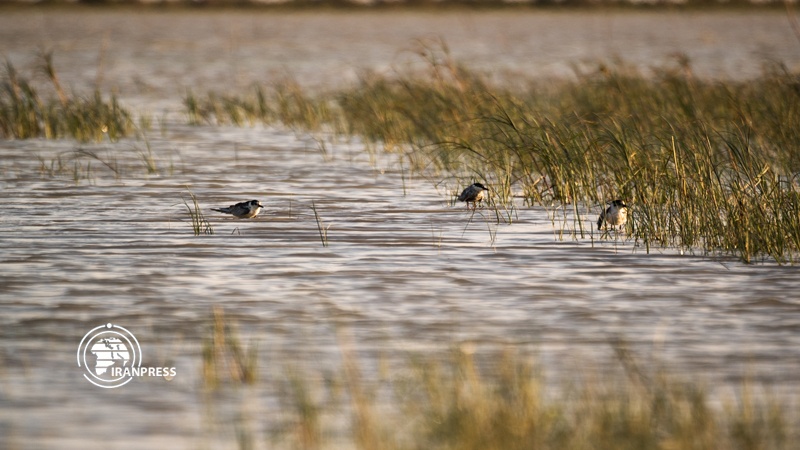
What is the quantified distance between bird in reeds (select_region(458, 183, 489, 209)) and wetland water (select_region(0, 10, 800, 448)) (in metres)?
0.18

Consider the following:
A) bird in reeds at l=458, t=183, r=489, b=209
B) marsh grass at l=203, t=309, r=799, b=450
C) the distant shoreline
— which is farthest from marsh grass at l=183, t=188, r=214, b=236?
the distant shoreline

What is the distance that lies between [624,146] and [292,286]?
12.3 ft

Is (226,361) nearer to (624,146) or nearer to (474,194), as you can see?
(624,146)

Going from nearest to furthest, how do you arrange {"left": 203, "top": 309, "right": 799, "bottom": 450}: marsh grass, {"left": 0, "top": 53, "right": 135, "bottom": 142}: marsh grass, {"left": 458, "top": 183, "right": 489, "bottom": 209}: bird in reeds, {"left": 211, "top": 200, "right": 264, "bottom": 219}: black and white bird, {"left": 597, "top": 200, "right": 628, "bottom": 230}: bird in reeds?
{"left": 203, "top": 309, "right": 799, "bottom": 450}: marsh grass → {"left": 597, "top": 200, "right": 628, "bottom": 230}: bird in reeds → {"left": 211, "top": 200, "right": 264, "bottom": 219}: black and white bird → {"left": 458, "top": 183, "right": 489, "bottom": 209}: bird in reeds → {"left": 0, "top": 53, "right": 135, "bottom": 142}: marsh grass

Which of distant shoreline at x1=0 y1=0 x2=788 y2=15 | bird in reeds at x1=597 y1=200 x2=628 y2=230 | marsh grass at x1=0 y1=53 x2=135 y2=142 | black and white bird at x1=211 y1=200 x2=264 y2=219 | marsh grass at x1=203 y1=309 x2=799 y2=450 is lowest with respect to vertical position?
marsh grass at x1=203 y1=309 x2=799 y2=450

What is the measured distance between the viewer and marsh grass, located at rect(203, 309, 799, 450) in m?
4.86

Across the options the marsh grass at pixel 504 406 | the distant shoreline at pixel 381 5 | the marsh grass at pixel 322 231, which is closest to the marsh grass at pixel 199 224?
the marsh grass at pixel 322 231

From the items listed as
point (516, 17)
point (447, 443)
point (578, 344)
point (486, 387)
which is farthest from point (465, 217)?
point (516, 17)

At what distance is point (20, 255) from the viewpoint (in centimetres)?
909

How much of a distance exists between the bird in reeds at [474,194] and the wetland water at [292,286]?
0.18 m

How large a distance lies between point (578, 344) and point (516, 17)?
91472 millimetres

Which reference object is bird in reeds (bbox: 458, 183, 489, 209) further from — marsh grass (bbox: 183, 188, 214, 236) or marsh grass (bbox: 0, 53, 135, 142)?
marsh grass (bbox: 0, 53, 135, 142)

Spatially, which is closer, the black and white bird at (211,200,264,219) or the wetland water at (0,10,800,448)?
the wetland water at (0,10,800,448)

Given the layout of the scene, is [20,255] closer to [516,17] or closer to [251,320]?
[251,320]
